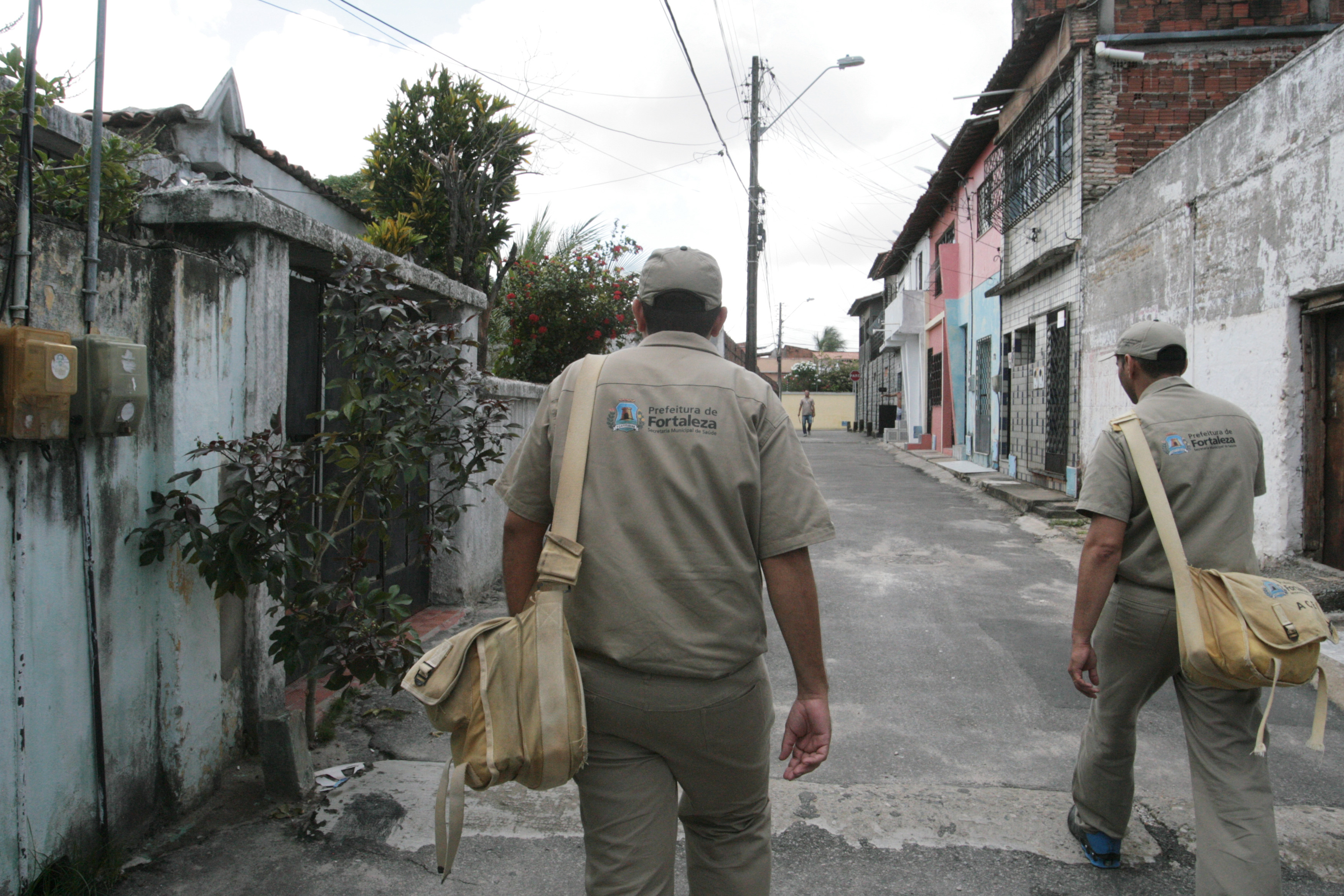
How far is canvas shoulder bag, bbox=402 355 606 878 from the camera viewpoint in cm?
170

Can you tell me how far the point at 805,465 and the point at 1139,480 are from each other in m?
1.28

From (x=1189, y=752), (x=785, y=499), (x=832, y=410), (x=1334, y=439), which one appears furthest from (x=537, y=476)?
(x=832, y=410)

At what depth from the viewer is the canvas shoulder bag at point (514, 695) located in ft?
5.58

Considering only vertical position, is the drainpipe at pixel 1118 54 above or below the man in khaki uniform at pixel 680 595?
above

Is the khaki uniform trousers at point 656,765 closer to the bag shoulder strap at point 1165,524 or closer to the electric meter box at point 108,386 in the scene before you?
the bag shoulder strap at point 1165,524

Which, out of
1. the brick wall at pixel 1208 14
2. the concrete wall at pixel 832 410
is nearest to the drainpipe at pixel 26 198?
the brick wall at pixel 1208 14

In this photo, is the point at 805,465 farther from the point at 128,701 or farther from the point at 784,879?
the point at 128,701

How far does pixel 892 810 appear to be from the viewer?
128 inches

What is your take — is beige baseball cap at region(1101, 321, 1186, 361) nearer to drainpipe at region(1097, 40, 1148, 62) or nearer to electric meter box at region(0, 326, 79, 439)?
electric meter box at region(0, 326, 79, 439)

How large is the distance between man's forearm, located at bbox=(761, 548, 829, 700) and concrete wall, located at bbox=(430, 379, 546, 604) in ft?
11.9

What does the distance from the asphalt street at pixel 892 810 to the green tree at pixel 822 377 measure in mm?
48804

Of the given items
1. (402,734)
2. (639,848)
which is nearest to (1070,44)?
(402,734)

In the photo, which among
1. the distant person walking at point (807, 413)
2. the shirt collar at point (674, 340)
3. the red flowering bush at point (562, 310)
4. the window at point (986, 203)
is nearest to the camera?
the shirt collar at point (674, 340)

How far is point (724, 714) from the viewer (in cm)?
184
